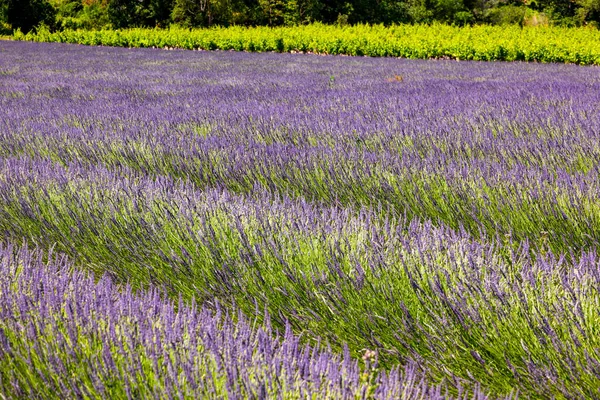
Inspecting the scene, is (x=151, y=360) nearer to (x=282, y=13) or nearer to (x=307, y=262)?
(x=307, y=262)

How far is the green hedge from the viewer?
1712 cm

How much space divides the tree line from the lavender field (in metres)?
31.3

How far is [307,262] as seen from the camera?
6.49ft

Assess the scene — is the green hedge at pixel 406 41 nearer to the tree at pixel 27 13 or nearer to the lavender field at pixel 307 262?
the tree at pixel 27 13

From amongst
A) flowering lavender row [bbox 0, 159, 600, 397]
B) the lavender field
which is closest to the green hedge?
the lavender field

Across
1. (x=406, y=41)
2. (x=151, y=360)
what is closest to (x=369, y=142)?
(x=151, y=360)

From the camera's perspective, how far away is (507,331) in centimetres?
155

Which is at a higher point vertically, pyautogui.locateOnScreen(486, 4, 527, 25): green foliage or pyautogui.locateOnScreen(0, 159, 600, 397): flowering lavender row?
pyautogui.locateOnScreen(486, 4, 527, 25): green foliage

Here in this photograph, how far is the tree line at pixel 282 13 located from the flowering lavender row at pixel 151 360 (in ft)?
112

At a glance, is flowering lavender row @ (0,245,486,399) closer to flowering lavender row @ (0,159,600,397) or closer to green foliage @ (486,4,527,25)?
flowering lavender row @ (0,159,600,397)

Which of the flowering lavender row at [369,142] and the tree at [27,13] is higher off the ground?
the flowering lavender row at [369,142]

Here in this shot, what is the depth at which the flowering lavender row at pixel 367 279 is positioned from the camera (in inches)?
60.1

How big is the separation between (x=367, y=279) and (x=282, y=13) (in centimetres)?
3627

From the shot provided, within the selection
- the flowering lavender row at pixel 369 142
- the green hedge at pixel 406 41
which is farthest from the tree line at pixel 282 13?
the flowering lavender row at pixel 369 142
